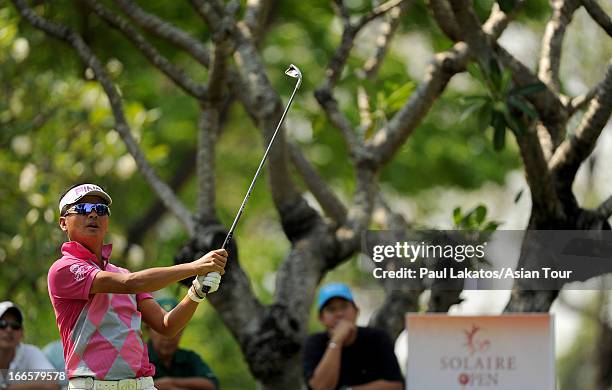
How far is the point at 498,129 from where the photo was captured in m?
8.64

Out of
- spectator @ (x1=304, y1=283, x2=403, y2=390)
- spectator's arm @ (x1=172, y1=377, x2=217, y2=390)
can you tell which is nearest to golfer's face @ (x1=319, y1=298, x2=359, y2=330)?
spectator @ (x1=304, y1=283, x2=403, y2=390)

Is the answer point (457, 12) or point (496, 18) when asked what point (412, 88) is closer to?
point (496, 18)

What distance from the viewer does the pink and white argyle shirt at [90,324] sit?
5.63 meters

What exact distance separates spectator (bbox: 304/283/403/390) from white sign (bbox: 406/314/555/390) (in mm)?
361

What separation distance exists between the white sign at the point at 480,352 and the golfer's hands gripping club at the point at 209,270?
3.41 metres

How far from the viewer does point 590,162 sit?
68.1 ft

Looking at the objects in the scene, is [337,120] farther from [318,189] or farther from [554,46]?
[554,46]

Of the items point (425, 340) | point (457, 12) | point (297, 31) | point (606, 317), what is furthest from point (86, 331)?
point (606, 317)

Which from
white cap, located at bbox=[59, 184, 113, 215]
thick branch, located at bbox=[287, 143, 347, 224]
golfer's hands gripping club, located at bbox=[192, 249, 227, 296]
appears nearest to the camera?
golfer's hands gripping club, located at bbox=[192, 249, 227, 296]

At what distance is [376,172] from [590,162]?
1042cm

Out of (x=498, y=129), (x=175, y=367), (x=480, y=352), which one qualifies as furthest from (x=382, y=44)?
(x=480, y=352)

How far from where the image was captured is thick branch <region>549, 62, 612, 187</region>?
9.04m

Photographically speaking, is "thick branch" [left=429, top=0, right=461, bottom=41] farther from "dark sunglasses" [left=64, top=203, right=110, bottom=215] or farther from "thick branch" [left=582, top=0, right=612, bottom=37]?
"dark sunglasses" [left=64, top=203, right=110, bottom=215]

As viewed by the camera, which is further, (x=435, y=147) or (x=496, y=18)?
(x=435, y=147)
